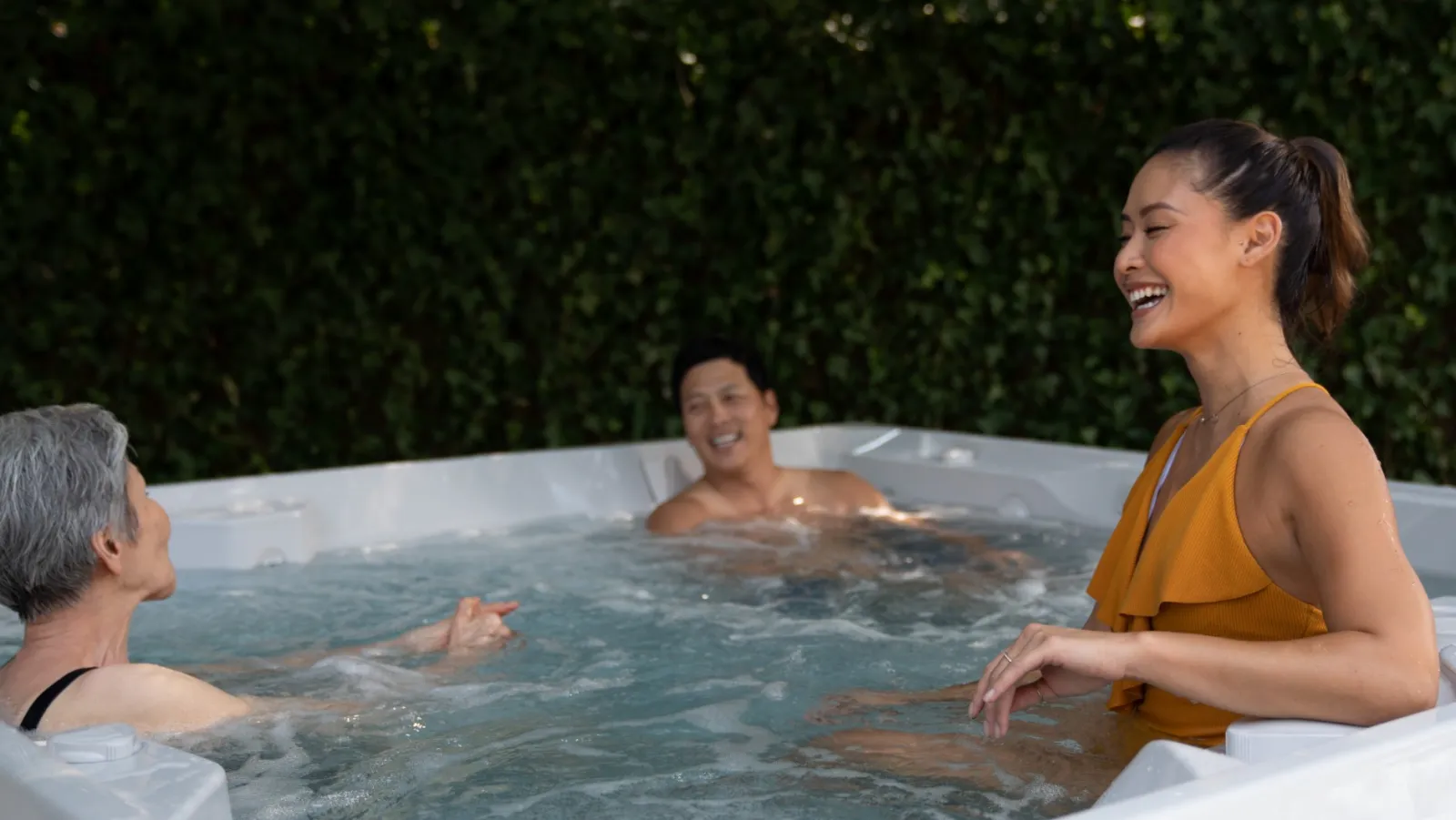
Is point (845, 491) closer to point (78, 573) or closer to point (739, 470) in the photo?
point (739, 470)

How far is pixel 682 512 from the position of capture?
3650 mm

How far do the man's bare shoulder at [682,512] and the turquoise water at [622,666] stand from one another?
0.06 meters

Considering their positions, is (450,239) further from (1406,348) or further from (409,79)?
(1406,348)

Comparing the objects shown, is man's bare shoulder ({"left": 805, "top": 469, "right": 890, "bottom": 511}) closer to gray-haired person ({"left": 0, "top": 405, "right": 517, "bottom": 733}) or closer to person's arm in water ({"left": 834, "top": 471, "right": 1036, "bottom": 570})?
person's arm in water ({"left": 834, "top": 471, "right": 1036, "bottom": 570})

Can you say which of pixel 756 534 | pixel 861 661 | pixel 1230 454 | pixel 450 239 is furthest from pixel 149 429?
pixel 1230 454

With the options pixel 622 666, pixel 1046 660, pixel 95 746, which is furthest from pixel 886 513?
pixel 95 746

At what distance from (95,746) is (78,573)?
42cm

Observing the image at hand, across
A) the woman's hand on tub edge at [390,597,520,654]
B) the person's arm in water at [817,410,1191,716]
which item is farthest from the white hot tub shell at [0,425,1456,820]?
the woman's hand on tub edge at [390,597,520,654]

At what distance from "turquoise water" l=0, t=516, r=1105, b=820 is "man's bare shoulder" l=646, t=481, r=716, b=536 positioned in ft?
0.21

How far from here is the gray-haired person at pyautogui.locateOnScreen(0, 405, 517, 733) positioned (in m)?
1.72

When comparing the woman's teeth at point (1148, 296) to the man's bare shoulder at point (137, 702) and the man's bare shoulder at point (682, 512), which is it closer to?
the man's bare shoulder at point (137, 702)

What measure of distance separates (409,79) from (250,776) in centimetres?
309

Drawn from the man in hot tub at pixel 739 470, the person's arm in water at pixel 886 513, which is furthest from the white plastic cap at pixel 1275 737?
the man in hot tub at pixel 739 470

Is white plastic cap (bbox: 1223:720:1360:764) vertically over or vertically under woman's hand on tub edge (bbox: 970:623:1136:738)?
under
